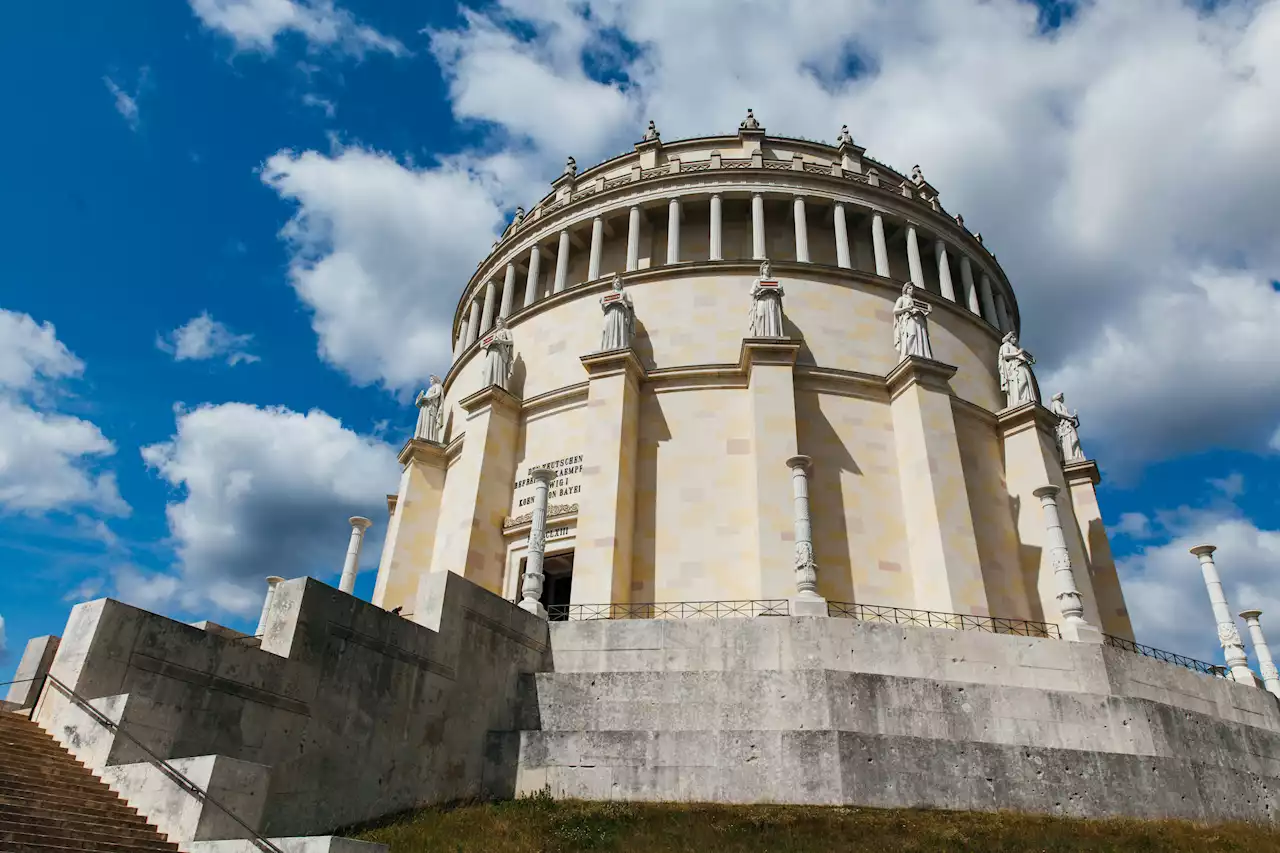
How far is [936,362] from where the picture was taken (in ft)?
91.2

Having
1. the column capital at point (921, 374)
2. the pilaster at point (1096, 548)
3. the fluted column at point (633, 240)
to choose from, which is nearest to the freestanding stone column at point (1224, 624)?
the pilaster at point (1096, 548)

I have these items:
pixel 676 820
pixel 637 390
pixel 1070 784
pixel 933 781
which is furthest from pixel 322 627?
pixel 637 390

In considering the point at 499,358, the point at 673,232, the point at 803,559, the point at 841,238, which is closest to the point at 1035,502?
the point at 841,238

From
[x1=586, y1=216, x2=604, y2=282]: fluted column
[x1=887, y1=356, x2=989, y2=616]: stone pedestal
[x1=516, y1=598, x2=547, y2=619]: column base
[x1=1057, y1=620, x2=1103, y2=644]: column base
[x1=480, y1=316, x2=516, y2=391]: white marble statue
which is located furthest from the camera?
[x1=586, y1=216, x2=604, y2=282]: fluted column

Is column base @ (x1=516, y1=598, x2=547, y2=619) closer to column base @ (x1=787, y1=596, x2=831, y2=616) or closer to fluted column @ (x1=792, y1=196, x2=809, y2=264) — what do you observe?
column base @ (x1=787, y1=596, x2=831, y2=616)

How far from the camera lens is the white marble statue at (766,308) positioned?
2800 centimetres

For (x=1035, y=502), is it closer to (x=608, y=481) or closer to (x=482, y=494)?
(x=608, y=481)

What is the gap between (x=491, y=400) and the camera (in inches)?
1173

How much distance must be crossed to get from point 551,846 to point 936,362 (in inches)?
813

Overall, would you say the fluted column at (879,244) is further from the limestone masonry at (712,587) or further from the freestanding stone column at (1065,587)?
the freestanding stone column at (1065,587)

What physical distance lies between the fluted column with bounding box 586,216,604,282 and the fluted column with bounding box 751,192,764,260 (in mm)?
6062

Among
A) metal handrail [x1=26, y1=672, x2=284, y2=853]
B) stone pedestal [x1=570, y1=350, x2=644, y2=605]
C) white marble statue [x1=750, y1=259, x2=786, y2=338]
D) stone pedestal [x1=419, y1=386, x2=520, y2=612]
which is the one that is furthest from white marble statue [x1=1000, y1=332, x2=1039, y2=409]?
metal handrail [x1=26, y1=672, x2=284, y2=853]

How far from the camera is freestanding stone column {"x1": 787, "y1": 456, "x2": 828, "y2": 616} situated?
19734mm

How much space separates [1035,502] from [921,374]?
19.6ft
